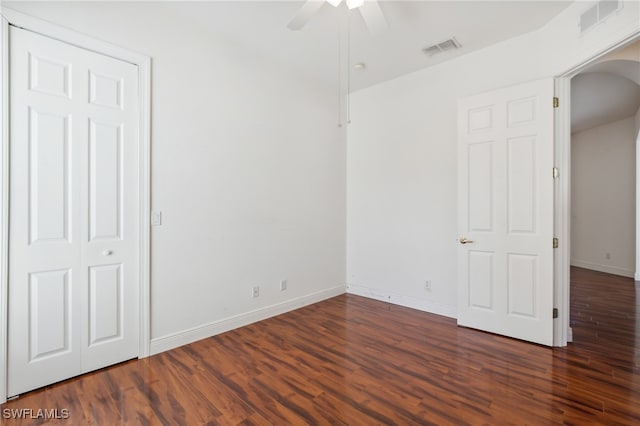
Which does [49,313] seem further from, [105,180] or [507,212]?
[507,212]

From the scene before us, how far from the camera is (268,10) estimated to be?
9.11 ft

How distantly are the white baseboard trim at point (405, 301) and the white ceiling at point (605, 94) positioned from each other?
2.98m

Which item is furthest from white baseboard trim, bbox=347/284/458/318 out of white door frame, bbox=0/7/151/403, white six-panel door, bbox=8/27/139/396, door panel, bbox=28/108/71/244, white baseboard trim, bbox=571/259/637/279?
white baseboard trim, bbox=571/259/637/279

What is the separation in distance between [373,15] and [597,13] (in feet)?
5.90

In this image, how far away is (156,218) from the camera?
277 centimetres

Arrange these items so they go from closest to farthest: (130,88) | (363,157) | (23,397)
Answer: (23,397) < (130,88) < (363,157)

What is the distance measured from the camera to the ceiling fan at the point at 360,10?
85.9 inches

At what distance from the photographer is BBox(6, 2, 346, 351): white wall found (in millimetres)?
2771

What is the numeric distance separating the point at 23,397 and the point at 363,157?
4.23 m

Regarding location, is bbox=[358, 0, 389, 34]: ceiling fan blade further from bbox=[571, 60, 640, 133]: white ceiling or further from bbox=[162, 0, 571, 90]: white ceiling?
bbox=[571, 60, 640, 133]: white ceiling

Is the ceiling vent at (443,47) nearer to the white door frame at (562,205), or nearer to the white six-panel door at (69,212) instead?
the white door frame at (562,205)

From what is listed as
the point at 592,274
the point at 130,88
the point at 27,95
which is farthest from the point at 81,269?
the point at 592,274

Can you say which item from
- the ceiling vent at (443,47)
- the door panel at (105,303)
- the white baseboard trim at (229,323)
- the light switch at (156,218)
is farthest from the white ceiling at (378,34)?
the white baseboard trim at (229,323)

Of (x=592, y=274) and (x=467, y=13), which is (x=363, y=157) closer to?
(x=467, y=13)
